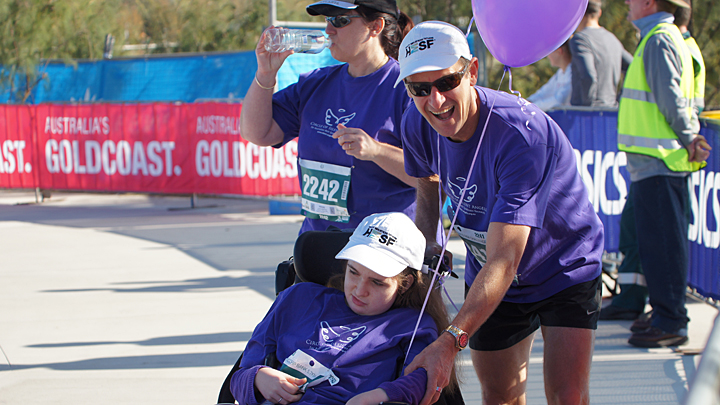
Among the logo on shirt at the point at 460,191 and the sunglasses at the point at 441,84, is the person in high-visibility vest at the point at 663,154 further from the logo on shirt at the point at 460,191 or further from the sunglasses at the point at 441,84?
the sunglasses at the point at 441,84

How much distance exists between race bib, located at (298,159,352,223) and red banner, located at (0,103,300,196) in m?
6.17

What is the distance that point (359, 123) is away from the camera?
2.93 m

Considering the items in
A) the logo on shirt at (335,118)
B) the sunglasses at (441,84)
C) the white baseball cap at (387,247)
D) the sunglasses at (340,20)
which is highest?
the sunglasses at (340,20)

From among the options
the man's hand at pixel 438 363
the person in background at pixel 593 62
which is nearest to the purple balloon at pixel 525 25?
the man's hand at pixel 438 363

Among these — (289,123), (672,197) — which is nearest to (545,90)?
(672,197)

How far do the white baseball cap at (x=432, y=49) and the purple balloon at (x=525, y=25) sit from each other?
0.34m

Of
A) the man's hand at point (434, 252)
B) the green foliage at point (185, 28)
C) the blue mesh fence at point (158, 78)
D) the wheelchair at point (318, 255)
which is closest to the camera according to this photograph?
the man's hand at point (434, 252)

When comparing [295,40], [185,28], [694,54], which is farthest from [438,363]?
[185,28]

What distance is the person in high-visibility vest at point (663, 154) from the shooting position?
13.3 feet

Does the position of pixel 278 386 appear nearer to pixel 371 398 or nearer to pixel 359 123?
pixel 371 398

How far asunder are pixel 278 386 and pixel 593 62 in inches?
178

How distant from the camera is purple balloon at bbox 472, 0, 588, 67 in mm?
2264

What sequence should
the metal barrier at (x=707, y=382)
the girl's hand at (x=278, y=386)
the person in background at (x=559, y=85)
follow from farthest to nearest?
the person in background at (x=559, y=85), the girl's hand at (x=278, y=386), the metal barrier at (x=707, y=382)

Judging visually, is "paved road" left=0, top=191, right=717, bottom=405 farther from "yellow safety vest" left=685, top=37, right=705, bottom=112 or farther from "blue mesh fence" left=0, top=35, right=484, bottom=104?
"blue mesh fence" left=0, top=35, right=484, bottom=104
